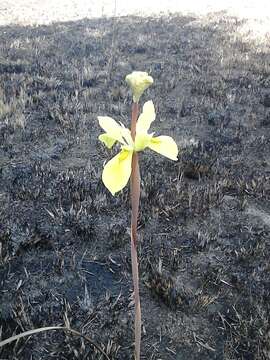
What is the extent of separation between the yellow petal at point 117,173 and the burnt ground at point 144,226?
1471 millimetres

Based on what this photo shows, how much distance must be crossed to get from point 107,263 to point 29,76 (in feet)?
20.5

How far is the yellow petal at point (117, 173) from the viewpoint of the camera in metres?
1.42

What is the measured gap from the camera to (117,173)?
1433 millimetres

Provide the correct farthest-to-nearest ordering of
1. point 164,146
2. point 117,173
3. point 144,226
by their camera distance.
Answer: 1. point 144,226
2. point 164,146
3. point 117,173

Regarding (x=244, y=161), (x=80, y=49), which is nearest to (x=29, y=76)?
(x=80, y=49)

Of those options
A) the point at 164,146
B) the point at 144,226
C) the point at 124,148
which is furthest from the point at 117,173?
the point at 144,226

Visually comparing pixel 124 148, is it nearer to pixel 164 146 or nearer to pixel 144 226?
pixel 164 146

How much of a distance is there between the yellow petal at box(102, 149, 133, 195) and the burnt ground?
1.47 m

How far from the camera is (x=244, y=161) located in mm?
5215

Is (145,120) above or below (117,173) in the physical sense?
above

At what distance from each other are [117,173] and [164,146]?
232mm

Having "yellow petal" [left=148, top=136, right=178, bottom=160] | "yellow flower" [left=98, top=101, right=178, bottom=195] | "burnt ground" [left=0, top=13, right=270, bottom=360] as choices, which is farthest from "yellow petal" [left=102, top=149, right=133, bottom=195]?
"burnt ground" [left=0, top=13, right=270, bottom=360]

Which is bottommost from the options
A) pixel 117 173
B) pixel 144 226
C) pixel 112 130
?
pixel 144 226

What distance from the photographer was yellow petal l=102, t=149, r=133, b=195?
4.65 feet
